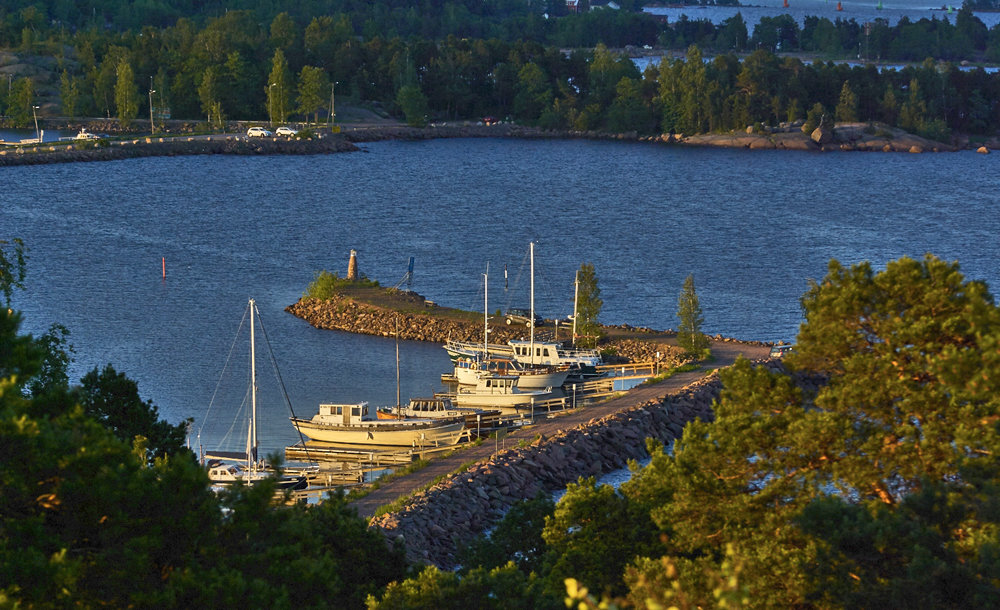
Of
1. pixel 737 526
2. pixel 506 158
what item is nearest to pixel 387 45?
pixel 506 158

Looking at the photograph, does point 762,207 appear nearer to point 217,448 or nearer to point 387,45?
point 217,448

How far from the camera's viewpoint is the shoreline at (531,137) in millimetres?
101188

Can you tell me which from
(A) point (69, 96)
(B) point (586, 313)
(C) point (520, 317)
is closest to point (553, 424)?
(B) point (586, 313)

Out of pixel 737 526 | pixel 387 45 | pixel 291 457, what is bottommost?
pixel 291 457

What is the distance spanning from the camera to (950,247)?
66250mm

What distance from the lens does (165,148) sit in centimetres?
9912

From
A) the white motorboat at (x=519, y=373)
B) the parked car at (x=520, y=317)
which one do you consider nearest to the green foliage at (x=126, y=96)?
the parked car at (x=520, y=317)

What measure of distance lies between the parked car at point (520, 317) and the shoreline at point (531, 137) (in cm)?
5882

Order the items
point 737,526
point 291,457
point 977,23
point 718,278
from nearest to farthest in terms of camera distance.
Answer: point 737,526 < point 291,457 < point 718,278 < point 977,23

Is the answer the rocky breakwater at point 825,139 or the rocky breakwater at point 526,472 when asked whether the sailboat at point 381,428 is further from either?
the rocky breakwater at point 825,139

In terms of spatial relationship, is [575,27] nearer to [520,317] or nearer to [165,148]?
[165,148]

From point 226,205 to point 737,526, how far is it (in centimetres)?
6309

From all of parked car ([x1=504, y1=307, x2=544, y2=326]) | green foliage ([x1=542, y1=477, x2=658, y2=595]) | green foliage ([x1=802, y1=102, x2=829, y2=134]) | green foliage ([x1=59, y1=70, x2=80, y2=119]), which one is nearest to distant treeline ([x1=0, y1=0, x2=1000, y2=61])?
green foliage ([x1=59, y1=70, x2=80, y2=119])

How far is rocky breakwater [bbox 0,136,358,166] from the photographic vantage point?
91.1 meters
